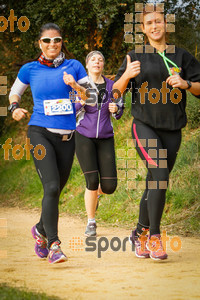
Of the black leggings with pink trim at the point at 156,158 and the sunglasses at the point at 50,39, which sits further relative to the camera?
the sunglasses at the point at 50,39

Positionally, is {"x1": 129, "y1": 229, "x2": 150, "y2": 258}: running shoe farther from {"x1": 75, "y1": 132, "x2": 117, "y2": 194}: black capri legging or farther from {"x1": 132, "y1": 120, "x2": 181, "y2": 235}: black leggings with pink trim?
{"x1": 75, "y1": 132, "x2": 117, "y2": 194}: black capri legging

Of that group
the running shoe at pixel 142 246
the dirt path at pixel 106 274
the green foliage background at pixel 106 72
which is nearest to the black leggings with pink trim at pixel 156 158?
the running shoe at pixel 142 246

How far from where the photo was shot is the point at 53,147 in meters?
5.44

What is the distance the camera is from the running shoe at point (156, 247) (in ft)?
17.5

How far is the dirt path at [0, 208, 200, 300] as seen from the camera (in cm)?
423

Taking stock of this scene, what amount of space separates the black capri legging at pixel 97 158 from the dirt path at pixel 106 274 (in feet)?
3.06

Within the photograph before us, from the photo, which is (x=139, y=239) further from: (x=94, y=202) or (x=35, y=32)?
(x=35, y=32)

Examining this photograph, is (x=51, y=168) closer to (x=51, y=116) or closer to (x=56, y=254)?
(x=51, y=116)

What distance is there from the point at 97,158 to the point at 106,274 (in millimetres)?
2469

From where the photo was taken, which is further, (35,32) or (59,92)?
(35,32)

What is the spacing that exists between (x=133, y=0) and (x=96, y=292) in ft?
36.2

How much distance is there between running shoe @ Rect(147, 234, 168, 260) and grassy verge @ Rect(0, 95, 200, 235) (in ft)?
7.46

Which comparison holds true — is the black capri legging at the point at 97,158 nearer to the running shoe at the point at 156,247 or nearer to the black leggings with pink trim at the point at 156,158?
the black leggings with pink trim at the point at 156,158

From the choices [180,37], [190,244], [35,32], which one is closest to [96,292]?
[190,244]
